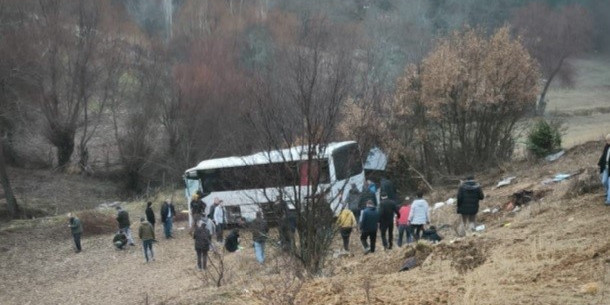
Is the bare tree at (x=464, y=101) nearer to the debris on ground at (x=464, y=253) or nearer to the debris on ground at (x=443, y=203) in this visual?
the debris on ground at (x=443, y=203)

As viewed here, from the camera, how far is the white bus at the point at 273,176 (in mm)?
11672

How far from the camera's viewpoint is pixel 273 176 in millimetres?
12125

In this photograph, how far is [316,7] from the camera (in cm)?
7519

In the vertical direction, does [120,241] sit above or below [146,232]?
below

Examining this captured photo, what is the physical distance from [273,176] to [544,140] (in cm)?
1493

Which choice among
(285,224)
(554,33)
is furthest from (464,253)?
(554,33)

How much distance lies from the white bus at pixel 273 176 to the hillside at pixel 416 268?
1.44 metres

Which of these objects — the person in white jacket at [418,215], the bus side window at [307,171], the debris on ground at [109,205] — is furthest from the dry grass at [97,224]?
the bus side window at [307,171]

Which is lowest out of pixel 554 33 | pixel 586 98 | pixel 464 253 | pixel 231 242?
pixel 586 98

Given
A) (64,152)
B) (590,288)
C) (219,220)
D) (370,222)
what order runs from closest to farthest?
(590,288) < (370,222) < (219,220) < (64,152)

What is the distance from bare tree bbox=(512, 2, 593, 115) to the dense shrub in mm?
35503

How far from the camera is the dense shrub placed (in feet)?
78.9

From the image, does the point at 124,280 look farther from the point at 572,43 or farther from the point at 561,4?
the point at 561,4

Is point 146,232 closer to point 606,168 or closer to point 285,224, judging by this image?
point 285,224
